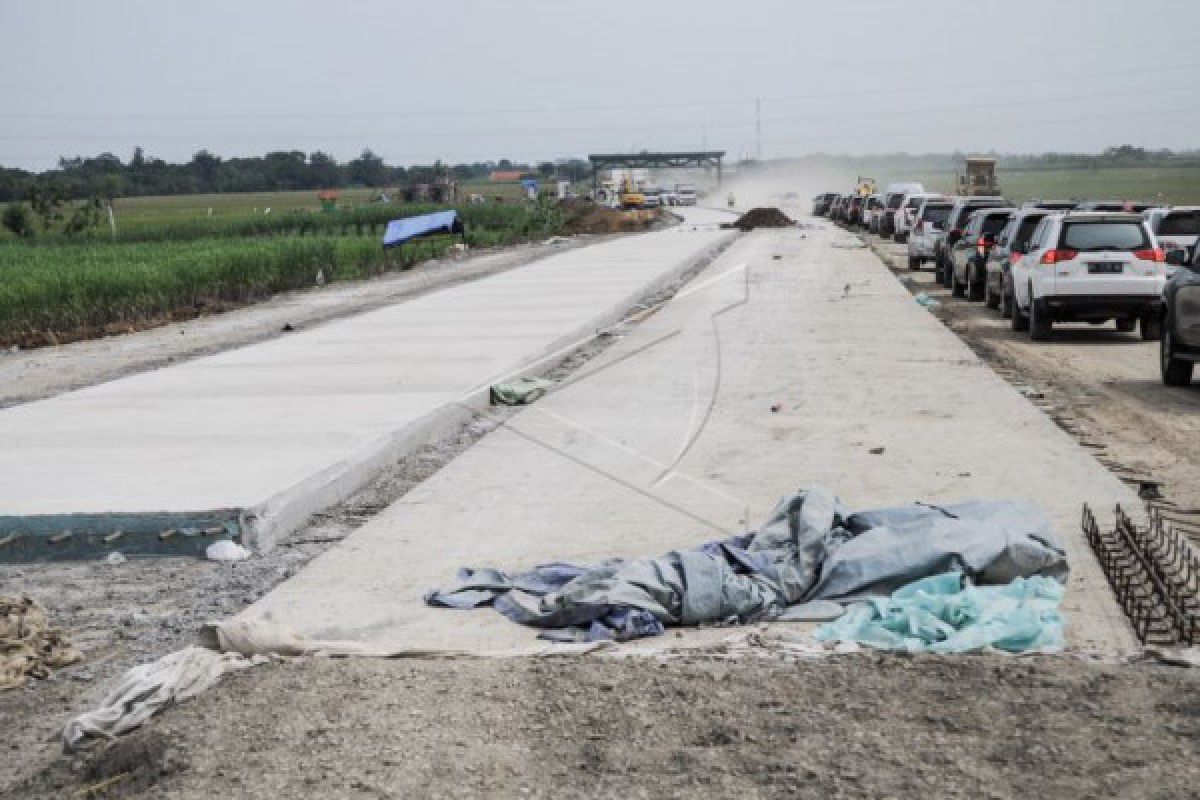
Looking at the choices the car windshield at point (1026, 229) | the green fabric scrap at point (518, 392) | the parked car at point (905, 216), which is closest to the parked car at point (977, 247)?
the car windshield at point (1026, 229)

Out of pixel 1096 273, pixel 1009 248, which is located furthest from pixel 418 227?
pixel 1096 273

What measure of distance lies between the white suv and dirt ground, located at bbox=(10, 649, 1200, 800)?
675 inches

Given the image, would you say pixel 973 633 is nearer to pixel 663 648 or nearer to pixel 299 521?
pixel 663 648

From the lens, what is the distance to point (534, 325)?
24391mm

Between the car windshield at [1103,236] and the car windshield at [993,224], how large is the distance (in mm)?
6488

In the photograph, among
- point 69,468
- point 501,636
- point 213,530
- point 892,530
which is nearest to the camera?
point 501,636

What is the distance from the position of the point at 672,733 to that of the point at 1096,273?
1849cm

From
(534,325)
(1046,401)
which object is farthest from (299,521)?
(534,325)

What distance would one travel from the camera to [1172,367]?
1777 centimetres

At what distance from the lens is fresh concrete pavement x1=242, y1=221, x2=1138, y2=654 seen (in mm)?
8453

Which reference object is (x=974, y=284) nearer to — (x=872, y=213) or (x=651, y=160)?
(x=872, y=213)

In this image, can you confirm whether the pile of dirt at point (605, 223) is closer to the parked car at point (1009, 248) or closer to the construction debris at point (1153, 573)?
the parked car at point (1009, 248)

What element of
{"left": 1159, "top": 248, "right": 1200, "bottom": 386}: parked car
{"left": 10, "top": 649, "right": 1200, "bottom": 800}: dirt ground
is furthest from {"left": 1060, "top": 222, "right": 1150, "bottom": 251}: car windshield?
{"left": 10, "top": 649, "right": 1200, "bottom": 800}: dirt ground

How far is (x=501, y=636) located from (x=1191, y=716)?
10.5ft
